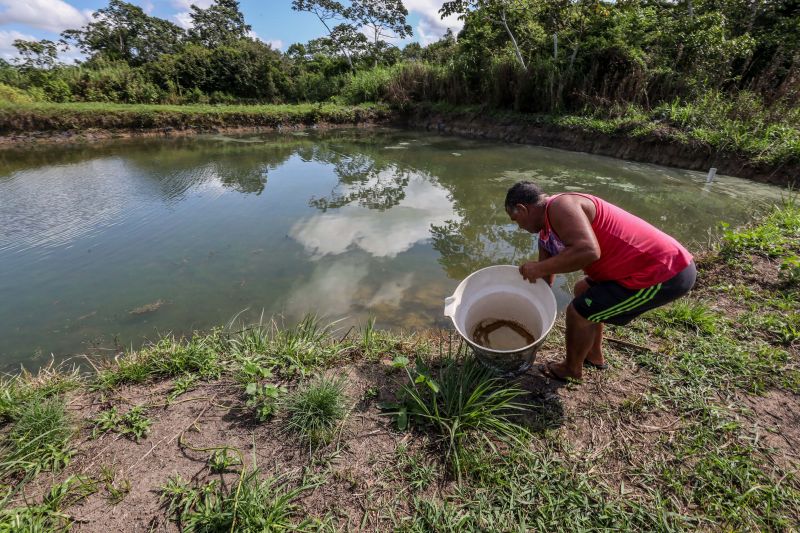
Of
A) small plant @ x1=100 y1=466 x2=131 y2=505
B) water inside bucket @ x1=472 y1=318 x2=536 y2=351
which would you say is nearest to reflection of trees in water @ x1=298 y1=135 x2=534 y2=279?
water inside bucket @ x1=472 y1=318 x2=536 y2=351

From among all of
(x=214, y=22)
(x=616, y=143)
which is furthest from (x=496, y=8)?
(x=214, y=22)

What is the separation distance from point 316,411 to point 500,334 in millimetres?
1202

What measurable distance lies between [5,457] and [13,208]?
218 inches

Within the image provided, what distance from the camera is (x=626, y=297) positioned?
1.55 m

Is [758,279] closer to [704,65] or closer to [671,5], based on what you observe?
[704,65]

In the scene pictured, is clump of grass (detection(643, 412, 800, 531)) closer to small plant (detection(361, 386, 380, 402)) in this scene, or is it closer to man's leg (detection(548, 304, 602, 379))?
man's leg (detection(548, 304, 602, 379))

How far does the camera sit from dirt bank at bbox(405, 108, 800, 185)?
243 inches

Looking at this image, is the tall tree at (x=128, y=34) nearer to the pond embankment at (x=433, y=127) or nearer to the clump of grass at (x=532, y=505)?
the pond embankment at (x=433, y=127)

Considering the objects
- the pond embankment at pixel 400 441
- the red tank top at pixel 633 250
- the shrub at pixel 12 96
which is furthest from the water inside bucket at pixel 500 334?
the shrub at pixel 12 96

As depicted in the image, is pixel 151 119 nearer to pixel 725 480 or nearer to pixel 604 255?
pixel 604 255

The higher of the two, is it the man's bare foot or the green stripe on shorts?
the green stripe on shorts

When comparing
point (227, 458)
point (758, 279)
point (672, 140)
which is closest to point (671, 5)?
point (672, 140)

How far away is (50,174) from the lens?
6.61 meters

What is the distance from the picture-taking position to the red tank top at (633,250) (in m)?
1.52
